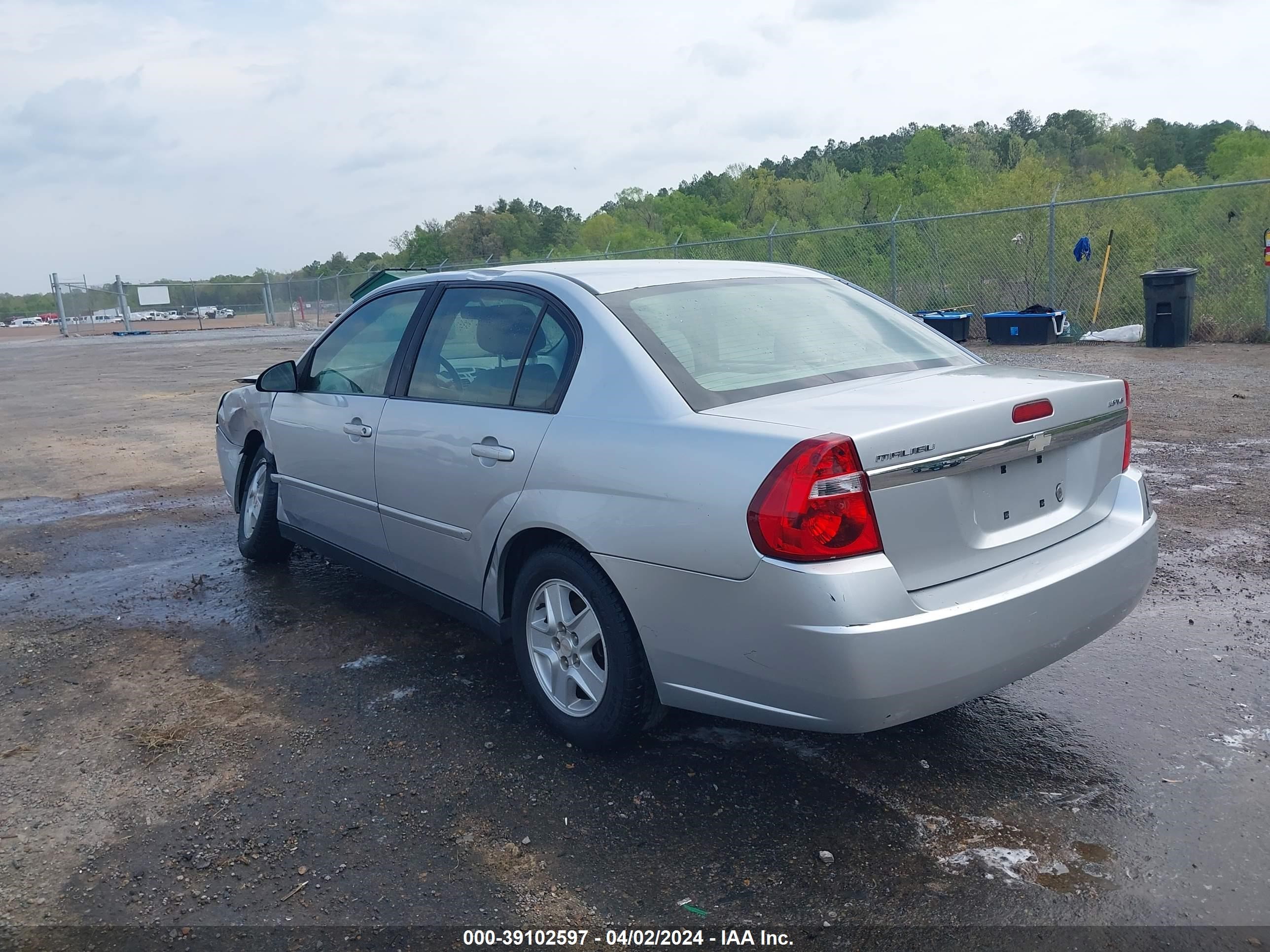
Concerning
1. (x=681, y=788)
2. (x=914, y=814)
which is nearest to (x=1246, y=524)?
(x=914, y=814)

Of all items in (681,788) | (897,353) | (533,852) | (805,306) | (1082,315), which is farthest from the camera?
(1082,315)

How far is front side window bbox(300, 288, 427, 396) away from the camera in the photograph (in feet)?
14.8

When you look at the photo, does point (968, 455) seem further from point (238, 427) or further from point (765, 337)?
point (238, 427)

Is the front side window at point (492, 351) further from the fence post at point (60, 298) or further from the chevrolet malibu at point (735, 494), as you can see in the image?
the fence post at point (60, 298)

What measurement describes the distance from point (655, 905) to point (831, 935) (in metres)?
0.45

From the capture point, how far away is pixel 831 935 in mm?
2471

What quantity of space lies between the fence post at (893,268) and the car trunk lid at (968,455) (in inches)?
622

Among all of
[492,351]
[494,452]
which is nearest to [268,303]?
[492,351]

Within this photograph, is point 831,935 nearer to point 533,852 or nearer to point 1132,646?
point 533,852

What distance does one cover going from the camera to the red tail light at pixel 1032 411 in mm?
2969

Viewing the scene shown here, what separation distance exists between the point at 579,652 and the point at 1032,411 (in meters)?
1.60

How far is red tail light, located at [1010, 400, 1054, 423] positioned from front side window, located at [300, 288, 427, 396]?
2.57 meters

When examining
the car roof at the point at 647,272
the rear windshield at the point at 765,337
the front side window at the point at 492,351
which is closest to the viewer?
the rear windshield at the point at 765,337

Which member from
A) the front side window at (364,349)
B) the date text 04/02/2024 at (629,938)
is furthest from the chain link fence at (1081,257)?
the date text 04/02/2024 at (629,938)
